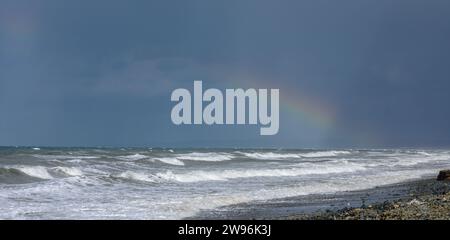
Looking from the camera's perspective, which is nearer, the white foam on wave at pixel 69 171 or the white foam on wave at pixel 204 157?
the white foam on wave at pixel 69 171

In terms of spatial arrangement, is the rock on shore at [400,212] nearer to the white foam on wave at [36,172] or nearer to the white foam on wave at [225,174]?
the white foam on wave at [225,174]

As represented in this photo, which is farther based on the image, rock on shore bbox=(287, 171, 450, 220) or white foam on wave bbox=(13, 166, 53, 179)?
white foam on wave bbox=(13, 166, 53, 179)

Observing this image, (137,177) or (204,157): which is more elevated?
(137,177)

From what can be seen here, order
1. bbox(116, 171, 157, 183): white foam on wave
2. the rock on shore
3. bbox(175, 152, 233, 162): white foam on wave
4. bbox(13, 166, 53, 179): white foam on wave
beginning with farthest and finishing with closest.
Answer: bbox(175, 152, 233, 162): white foam on wave
bbox(13, 166, 53, 179): white foam on wave
bbox(116, 171, 157, 183): white foam on wave
the rock on shore

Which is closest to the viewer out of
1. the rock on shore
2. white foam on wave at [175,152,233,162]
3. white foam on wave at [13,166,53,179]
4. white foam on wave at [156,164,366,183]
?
the rock on shore

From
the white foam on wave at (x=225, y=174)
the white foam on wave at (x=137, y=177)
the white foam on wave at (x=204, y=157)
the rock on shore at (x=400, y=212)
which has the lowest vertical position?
the white foam on wave at (x=204, y=157)

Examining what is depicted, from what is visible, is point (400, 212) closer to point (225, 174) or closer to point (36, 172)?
point (225, 174)

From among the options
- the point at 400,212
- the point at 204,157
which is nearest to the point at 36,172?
the point at 400,212

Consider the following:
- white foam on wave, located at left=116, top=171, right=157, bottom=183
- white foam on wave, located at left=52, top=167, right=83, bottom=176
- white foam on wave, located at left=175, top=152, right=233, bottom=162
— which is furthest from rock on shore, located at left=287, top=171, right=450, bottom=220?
white foam on wave, located at left=175, top=152, right=233, bottom=162

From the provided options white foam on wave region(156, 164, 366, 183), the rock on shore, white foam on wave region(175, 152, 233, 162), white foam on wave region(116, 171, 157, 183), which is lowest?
white foam on wave region(175, 152, 233, 162)

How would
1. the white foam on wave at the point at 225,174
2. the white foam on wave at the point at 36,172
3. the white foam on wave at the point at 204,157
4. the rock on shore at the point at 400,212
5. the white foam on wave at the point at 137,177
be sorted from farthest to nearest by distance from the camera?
the white foam on wave at the point at 204,157 < the white foam on wave at the point at 225,174 < the white foam on wave at the point at 36,172 < the white foam on wave at the point at 137,177 < the rock on shore at the point at 400,212

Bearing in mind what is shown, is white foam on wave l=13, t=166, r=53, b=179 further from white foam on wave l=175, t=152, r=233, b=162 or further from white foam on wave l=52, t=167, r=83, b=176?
white foam on wave l=175, t=152, r=233, b=162

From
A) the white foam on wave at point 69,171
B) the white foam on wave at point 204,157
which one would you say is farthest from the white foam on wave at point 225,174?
the white foam on wave at point 204,157

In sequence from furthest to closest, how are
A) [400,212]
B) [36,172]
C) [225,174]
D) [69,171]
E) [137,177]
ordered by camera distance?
1. [225,174]
2. [69,171]
3. [36,172]
4. [137,177]
5. [400,212]
